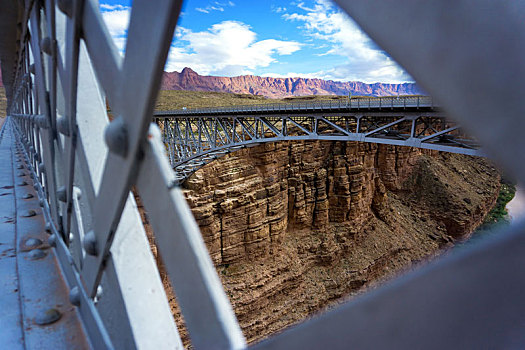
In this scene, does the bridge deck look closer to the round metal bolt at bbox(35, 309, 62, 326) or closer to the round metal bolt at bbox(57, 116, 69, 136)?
the round metal bolt at bbox(35, 309, 62, 326)

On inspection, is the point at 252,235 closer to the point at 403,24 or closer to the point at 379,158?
the point at 379,158

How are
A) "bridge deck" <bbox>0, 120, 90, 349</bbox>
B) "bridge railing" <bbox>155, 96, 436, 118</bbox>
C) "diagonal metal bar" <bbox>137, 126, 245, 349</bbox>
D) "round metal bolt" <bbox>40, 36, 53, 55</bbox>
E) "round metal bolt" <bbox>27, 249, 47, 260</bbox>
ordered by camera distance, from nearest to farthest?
"diagonal metal bar" <bbox>137, 126, 245, 349</bbox> → "bridge deck" <bbox>0, 120, 90, 349</bbox> → "round metal bolt" <bbox>40, 36, 53, 55</bbox> → "round metal bolt" <bbox>27, 249, 47, 260</bbox> → "bridge railing" <bbox>155, 96, 436, 118</bbox>

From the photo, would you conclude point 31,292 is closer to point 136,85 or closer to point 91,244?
point 91,244

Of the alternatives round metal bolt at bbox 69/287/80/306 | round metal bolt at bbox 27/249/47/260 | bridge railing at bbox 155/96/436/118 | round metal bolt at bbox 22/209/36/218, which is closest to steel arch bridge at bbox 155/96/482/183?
bridge railing at bbox 155/96/436/118

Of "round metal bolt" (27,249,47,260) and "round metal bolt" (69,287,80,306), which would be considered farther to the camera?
"round metal bolt" (27,249,47,260)

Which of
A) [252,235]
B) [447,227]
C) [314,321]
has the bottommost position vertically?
[447,227]

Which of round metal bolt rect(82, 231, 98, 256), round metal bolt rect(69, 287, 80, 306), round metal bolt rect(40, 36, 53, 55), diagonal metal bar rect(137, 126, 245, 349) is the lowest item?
round metal bolt rect(69, 287, 80, 306)

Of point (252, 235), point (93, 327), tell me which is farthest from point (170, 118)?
point (93, 327)
